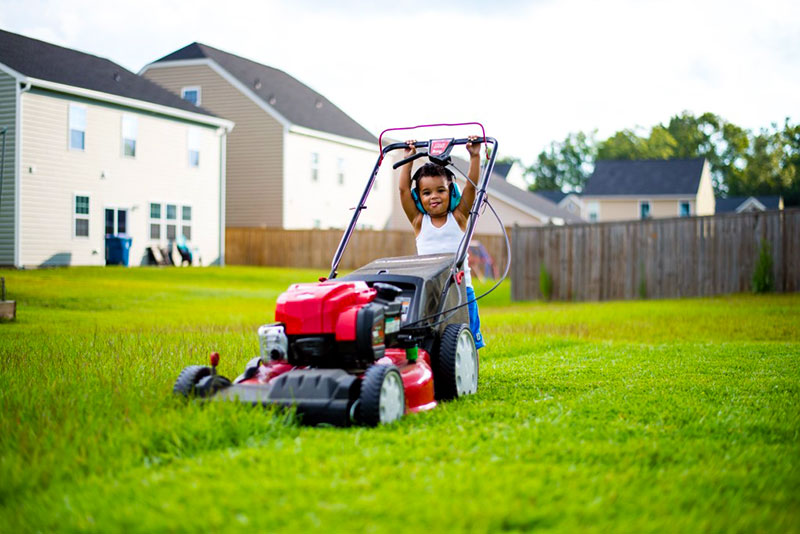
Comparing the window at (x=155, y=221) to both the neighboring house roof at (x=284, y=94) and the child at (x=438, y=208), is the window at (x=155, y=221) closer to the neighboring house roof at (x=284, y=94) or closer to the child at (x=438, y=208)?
the neighboring house roof at (x=284, y=94)

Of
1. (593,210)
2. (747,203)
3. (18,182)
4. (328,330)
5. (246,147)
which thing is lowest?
(328,330)

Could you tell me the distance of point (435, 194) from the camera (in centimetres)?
687

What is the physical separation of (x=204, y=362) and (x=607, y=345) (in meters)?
5.14

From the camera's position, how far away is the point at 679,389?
6449mm

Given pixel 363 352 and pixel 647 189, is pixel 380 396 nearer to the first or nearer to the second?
pixel 363 352

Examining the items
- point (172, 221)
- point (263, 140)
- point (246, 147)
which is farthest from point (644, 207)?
point (172, 221)

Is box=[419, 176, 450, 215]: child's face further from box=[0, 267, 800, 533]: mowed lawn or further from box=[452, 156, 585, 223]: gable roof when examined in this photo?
box=[452, 156, 585, 223]: gable roof

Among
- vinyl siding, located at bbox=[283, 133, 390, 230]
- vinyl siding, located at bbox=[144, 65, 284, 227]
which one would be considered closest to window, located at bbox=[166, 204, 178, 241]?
vinyl siding, located at bbox=[144, 65, 284, 227]

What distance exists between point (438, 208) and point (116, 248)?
21.6m

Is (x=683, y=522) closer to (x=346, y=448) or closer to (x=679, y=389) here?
(x=346, y=448)

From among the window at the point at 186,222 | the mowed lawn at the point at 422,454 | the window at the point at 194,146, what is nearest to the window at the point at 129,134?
the window at the point at 194,146

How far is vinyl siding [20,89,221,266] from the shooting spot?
23.9 meters

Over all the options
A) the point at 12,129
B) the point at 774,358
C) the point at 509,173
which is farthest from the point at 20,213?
the point at 509,173

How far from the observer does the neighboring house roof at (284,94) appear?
116 feet
